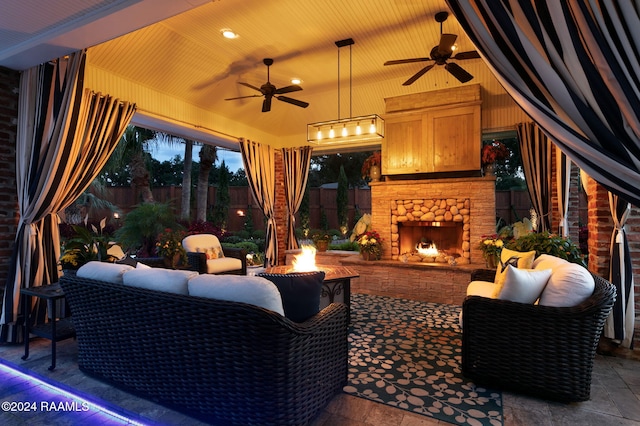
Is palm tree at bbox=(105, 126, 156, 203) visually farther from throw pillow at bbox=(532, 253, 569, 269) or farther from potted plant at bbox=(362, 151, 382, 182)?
throw pillow at bbox=(532, 253, 569, 269)

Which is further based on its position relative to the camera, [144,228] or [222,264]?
[144,228]

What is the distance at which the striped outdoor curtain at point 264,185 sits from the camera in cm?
696

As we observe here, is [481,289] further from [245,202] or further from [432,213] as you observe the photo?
[245,202]

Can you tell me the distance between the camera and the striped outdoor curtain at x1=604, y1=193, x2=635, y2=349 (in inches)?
113

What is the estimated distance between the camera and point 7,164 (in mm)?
3383

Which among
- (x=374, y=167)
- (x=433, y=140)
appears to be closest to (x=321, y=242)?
(x=374, y=167)

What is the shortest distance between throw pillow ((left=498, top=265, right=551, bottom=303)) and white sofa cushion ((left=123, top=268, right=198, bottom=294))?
2.15 m

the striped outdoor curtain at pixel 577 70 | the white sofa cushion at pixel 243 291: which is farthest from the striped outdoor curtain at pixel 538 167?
the white sofa cushion at pixel 243 291

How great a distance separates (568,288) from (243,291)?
2114mm

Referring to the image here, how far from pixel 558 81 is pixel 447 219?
4.13 metres

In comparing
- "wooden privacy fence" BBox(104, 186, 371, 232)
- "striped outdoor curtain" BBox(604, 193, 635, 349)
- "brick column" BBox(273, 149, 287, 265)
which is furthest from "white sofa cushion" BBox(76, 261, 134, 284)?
"wooden privacy fence" BBox(104, 186, 371, 232)

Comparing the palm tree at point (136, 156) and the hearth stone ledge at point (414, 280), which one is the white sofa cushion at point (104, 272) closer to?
the hearth stone ledge at point (414, 280)

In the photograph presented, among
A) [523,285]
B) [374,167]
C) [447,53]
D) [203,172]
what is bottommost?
[523,285]

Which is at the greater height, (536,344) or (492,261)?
(492,261)
